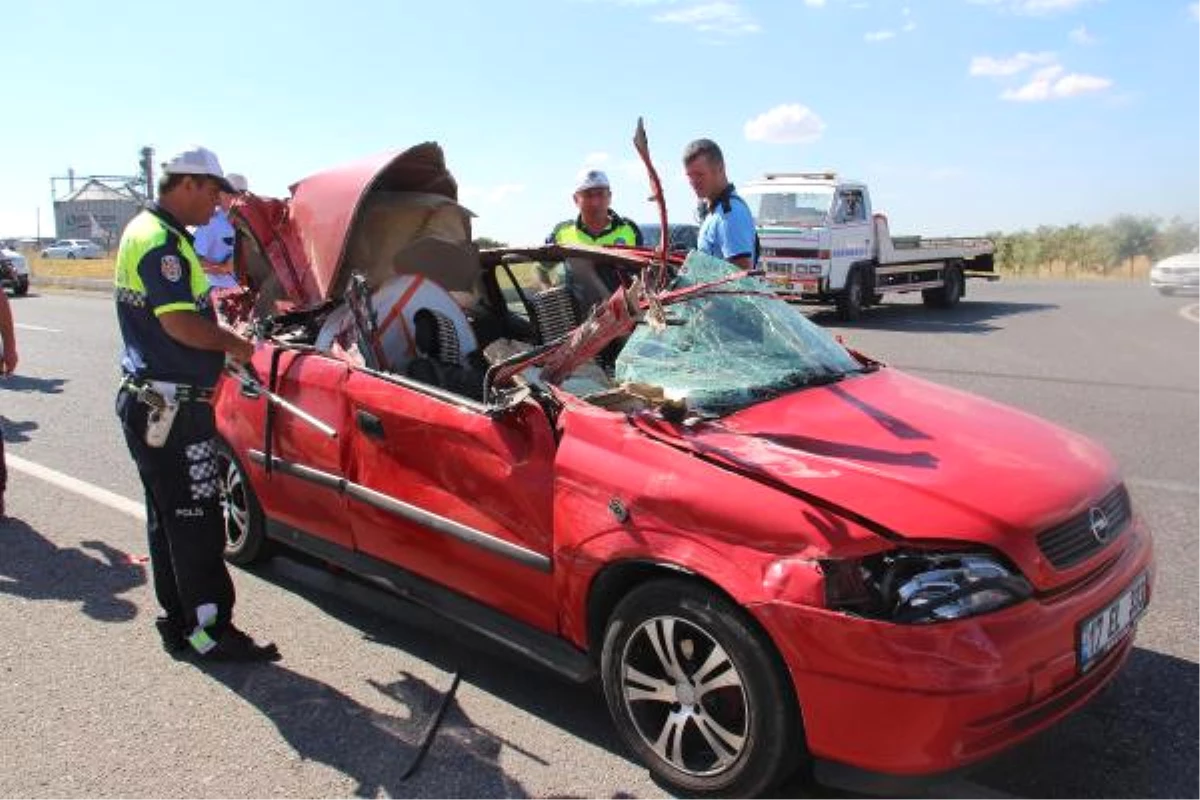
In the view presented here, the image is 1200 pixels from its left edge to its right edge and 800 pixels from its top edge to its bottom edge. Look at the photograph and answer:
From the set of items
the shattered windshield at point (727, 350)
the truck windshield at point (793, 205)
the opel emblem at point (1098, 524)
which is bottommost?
the opel emblem at point (1098, 524)

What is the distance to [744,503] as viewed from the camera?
8.99ft

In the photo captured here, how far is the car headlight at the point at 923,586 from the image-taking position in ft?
8.39

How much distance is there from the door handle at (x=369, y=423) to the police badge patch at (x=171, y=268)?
82 centimetres

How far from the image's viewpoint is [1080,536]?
9.48 ft

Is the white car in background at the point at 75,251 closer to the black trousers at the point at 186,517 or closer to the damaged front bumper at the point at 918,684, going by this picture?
the black trousers at the point at 186,517

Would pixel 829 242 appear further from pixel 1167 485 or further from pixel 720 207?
pixel 720 207

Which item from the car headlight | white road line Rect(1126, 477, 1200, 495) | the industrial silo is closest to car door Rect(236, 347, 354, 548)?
the car headlight

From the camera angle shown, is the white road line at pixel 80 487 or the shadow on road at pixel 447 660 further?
the white road line at pixel 80 487

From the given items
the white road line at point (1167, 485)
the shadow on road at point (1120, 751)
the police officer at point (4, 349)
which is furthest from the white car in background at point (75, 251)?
the shadow on road at point (1120, 751)

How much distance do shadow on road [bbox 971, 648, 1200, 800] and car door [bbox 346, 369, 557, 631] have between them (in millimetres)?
1532

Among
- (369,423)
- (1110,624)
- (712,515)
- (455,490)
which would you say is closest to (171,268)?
(369,423)

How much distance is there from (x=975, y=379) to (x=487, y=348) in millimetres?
7315

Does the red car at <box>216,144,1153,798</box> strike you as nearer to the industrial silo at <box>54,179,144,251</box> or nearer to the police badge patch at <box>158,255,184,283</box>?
the police badge patch at <box>158,255,184,283</box>

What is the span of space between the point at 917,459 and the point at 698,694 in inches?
37.0
